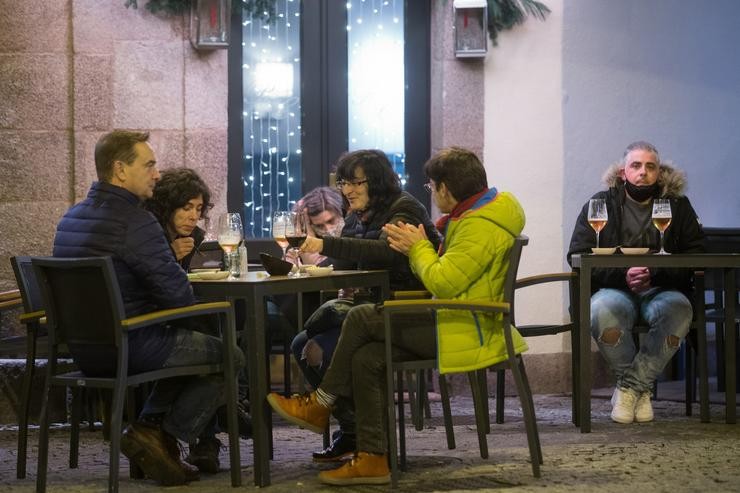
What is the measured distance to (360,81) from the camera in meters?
7.48

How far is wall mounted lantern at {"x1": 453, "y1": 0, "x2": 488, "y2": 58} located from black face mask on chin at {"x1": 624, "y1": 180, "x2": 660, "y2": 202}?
127cm

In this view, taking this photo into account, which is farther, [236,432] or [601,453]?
[601,453]

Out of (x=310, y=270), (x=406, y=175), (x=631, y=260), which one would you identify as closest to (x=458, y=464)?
(x=310, y=270)

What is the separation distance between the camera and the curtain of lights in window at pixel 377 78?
746 centimetres

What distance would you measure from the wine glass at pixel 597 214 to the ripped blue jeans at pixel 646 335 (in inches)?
16.1

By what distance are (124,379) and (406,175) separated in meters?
3.60

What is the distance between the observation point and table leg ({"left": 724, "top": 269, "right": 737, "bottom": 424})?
5758mm

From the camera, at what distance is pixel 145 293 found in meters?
4.33

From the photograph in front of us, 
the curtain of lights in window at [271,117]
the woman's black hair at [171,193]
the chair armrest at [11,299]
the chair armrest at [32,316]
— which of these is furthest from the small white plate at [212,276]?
the curtain of lights in window at [271,117]

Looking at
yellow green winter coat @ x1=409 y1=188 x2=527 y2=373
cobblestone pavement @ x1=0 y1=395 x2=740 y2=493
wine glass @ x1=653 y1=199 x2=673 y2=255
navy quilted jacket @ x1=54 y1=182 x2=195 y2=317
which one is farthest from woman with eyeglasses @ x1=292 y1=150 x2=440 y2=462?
wine glass @ x1=653 y1=199 x2=673 y2=255

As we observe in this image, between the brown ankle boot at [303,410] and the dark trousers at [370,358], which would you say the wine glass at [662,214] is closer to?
the dark trousers at [370,358]

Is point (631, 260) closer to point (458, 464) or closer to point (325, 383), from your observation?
point (458, 464)

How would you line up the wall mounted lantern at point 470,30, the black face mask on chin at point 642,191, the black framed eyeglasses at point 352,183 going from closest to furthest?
1. the black framed eyeglasses at point 352,183
2. the black face mask on chin at point 642,191
3. the wall mounted lantern at point 470,30

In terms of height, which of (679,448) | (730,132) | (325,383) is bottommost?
(679,448)
